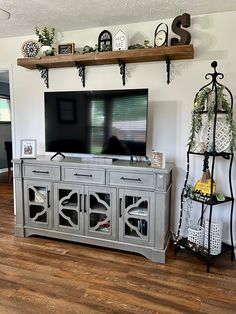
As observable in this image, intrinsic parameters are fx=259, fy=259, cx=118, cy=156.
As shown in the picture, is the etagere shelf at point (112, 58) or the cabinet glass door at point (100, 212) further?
the cabinet glass door at point (100, 212)

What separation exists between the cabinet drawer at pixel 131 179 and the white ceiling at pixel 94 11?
157 cm

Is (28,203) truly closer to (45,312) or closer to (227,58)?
(45,312)

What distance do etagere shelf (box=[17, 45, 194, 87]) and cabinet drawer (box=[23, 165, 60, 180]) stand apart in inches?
43.1

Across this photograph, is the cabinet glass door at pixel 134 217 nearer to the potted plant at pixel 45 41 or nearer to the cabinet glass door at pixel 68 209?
the cabinet glass door at pixel 68 209

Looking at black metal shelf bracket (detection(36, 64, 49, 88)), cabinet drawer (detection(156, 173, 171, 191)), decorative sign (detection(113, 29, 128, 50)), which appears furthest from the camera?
black metal shelf bracket (detection(36, 64, 49, 88))

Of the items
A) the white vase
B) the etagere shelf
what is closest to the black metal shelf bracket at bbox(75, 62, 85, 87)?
the etagere shelf

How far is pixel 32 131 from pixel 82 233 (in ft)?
4.91

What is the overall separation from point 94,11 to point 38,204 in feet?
6.88

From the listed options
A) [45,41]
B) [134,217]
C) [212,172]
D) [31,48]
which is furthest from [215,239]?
[31,48]

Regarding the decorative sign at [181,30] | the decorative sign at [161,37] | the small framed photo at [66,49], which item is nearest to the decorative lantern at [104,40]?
the small framed photo at [66,49]

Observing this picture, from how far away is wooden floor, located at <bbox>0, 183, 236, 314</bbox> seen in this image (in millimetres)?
1858

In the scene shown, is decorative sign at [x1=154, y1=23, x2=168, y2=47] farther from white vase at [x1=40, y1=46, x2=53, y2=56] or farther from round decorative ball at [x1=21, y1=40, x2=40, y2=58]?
round decorative ball at [x1=21, y1=40, x2=40, y2=58]

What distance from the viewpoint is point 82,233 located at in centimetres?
275

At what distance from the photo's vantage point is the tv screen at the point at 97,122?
262 cm
